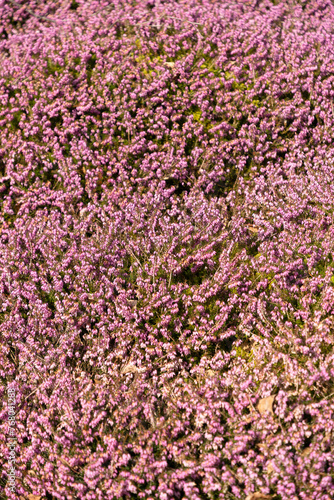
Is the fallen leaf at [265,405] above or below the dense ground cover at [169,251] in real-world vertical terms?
below

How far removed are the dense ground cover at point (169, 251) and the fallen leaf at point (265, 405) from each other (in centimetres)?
8

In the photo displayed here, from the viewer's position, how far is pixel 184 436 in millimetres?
3584

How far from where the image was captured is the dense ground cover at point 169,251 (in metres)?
3.47

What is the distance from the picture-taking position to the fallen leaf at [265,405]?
355 centimetres

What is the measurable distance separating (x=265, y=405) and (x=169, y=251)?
1658 millimetres

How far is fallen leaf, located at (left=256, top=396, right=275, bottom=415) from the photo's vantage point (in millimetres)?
3553


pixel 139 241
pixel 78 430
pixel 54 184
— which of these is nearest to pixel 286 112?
pixel 139 241

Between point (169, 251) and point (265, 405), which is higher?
point (169, 251)

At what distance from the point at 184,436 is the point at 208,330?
969 millimetres

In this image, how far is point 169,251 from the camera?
459 cm

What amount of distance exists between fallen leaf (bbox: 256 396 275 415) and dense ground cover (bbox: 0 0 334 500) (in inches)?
3.1

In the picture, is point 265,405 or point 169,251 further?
point 169,251

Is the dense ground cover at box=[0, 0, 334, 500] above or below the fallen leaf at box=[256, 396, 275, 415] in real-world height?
above

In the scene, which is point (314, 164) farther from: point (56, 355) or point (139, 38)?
point (56, 355)
